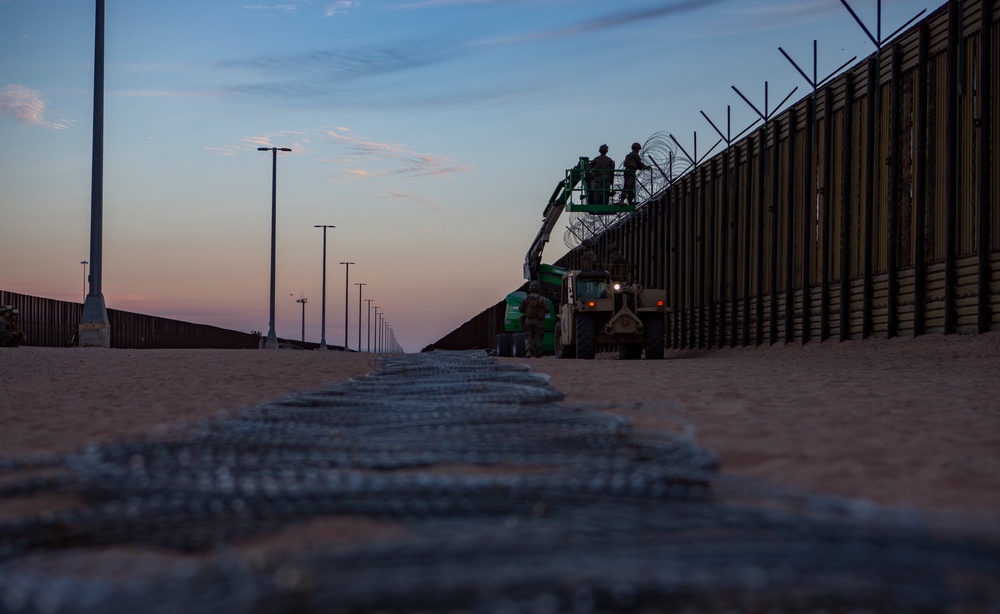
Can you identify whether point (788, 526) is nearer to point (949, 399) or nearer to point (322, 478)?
point (322, 478)

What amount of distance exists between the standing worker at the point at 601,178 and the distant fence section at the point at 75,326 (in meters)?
14.3

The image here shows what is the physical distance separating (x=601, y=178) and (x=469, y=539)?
22227 mm

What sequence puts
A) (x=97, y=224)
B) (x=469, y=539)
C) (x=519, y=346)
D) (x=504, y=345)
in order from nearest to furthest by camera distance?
1. (x=469, y=539)
2. (x=97, y=224)
3. (x=519, y=346)
4. (x=504, y=345)

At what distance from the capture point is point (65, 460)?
4023 mm

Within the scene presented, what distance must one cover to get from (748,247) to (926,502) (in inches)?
750

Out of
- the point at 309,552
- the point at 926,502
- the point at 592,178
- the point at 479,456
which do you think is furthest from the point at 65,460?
the point at 592,178

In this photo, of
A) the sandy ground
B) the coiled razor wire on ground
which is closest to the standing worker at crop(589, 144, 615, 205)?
the sandy ground

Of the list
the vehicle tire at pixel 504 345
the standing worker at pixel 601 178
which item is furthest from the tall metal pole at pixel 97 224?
the standing worker at pixel 601 178

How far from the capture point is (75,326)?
111ft

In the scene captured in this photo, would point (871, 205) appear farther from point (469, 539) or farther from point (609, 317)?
point (469, 539)

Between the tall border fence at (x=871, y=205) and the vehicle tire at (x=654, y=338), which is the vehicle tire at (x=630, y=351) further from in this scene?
the tall border fence at (x=871, y=205)

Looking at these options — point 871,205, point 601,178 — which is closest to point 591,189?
point 601,178

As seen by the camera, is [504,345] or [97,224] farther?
[504,345]

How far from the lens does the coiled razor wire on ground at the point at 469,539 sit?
6.95 feet
